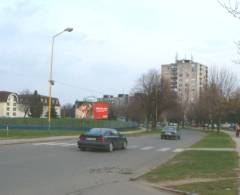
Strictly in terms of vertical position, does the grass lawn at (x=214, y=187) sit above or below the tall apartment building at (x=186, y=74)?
below

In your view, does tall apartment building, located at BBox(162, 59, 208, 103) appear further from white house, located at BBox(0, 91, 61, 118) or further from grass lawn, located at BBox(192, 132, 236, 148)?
grass lawn, located at BBox(192, 132, 236, 148)

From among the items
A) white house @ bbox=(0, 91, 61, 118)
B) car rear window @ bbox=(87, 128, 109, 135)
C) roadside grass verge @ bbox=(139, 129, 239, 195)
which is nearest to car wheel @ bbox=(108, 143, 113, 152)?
car rear window @ bbox=(87, 128, 109, 135)

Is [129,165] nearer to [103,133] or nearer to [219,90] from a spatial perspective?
[103,133]

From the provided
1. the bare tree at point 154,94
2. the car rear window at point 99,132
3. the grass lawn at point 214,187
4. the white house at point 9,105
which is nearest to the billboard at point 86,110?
the bare tree at point 154,94

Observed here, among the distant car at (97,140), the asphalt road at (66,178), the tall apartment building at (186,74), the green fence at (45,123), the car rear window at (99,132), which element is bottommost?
the asphalt road at (66,178)

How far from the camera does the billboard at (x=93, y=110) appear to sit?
280ft

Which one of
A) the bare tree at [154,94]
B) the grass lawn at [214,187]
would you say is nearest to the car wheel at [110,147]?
the grass lawn at [214,187]

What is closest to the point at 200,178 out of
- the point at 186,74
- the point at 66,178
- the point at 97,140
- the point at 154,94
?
the point at 66,178

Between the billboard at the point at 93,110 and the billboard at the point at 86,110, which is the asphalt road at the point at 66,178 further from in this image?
the billboard at the point at 86,110

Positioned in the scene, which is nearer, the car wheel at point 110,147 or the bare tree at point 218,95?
the car wheel at point 110,147

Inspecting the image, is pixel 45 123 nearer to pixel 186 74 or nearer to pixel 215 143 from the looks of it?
pixel 215 143

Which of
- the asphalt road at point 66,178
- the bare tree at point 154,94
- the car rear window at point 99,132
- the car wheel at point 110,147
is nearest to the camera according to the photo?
the asphalt road at point 66,178

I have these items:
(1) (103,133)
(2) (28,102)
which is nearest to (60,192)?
(1) (103,133)

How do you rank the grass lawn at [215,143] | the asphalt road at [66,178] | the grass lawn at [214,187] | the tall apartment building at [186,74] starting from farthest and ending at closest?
the tall apartment building at [186,74] → the grass lawn at [215,143] → the asphalt road at [66,178] → the grass lawn at [214,187]
